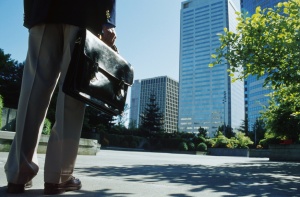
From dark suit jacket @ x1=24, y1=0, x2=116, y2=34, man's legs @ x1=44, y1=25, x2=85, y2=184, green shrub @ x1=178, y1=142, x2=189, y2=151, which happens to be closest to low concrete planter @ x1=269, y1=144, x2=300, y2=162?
dark suit jacket @ x1=24, y1=0, x2=116, y2=34

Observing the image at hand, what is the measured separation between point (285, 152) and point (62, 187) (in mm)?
19416

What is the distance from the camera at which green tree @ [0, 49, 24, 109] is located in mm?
34969

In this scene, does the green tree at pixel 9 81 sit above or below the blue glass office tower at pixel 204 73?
below

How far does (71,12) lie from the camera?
197cm

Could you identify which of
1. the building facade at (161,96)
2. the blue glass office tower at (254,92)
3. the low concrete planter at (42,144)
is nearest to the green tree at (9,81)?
the low concrete planter at (42,144)

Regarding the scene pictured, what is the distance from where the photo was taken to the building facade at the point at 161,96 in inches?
5960

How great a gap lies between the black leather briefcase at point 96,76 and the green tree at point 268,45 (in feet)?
23.8

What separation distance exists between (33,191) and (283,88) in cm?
1124

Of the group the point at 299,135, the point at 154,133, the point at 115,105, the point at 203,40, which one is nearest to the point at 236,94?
the point at 203,40

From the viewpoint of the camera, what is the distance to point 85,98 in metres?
1.72

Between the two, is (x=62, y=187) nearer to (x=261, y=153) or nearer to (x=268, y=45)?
(x=268, y=45)

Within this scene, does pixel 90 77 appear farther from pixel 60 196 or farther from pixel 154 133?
pixel 154 133

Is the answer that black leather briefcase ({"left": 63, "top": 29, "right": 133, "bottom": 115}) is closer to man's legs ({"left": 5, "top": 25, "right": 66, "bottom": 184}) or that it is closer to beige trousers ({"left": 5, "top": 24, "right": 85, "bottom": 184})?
beige trousers ({"left": 5, "top": 24, "right": 85, "bottom": 184})

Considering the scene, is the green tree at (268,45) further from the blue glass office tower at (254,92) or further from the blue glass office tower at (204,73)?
the blue glass office tower at (204,73)
